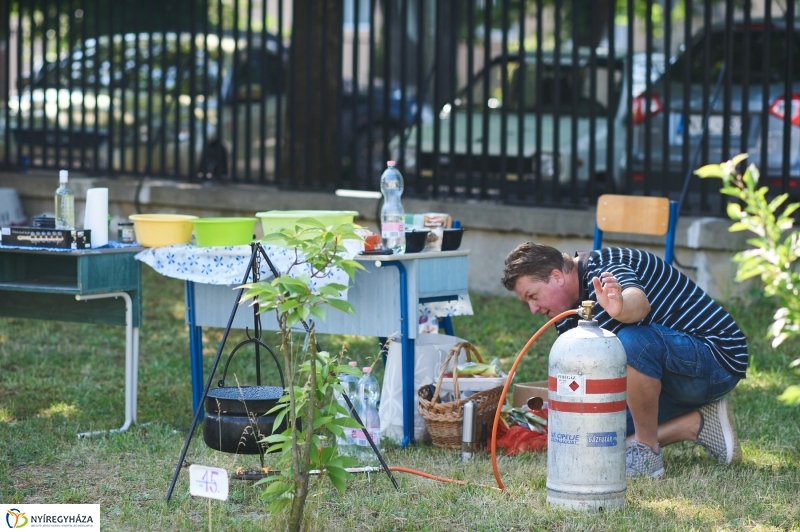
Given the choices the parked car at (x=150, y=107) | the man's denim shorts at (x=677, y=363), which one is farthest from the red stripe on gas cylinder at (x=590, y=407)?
the parked car at (x=150, y=107)

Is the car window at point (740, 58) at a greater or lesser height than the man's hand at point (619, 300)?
greater

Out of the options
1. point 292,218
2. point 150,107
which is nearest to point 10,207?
point 150,107

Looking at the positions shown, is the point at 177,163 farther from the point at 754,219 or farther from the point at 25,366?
the point at 754,219

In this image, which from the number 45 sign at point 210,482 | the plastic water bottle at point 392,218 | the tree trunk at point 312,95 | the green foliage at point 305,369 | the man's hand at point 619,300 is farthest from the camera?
the tree trunk at point 312,95

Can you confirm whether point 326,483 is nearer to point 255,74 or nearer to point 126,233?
point 126,233

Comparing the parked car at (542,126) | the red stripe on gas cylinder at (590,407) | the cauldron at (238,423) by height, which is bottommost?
the cauldron at (238,423)

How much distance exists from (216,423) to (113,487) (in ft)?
2.23

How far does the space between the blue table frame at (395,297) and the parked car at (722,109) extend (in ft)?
9.81

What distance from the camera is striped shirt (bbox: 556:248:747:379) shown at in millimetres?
4277

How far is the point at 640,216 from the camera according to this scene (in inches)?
221

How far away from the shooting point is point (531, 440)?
15.4ft

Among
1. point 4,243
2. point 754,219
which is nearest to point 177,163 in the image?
point 4,243

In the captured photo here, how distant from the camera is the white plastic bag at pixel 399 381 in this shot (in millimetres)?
4879

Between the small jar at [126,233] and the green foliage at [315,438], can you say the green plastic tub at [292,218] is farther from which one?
the green foliage at [315,438]
